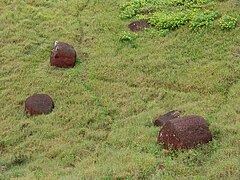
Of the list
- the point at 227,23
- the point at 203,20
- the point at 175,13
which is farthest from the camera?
the point at 175,13

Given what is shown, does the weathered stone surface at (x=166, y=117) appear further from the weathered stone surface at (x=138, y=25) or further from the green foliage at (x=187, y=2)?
the green foliage at (x=187, y=2)

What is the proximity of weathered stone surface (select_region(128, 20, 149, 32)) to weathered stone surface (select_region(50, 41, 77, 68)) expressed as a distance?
7.99 feet

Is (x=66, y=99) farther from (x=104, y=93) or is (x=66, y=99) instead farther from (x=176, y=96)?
(x=176, y=96)

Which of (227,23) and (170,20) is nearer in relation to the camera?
(227,23)

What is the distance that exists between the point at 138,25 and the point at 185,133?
6.58 meters

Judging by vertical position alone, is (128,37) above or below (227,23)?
below

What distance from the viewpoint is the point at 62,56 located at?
37.9 feet

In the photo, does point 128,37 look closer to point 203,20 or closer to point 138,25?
point 138,25

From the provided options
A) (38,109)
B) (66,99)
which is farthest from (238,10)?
(38,109)

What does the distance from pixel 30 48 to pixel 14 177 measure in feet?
20.1

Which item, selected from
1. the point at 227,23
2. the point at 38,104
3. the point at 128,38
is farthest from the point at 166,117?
the point at 227,23

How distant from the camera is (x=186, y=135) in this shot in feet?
23.2

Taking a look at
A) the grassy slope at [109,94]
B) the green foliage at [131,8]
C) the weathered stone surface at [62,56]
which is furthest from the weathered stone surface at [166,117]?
the green foliage at [131,8]

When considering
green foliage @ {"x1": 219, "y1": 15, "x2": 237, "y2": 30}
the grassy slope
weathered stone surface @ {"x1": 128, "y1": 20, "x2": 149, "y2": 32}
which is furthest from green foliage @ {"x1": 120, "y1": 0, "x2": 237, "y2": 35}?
the grassy slope
